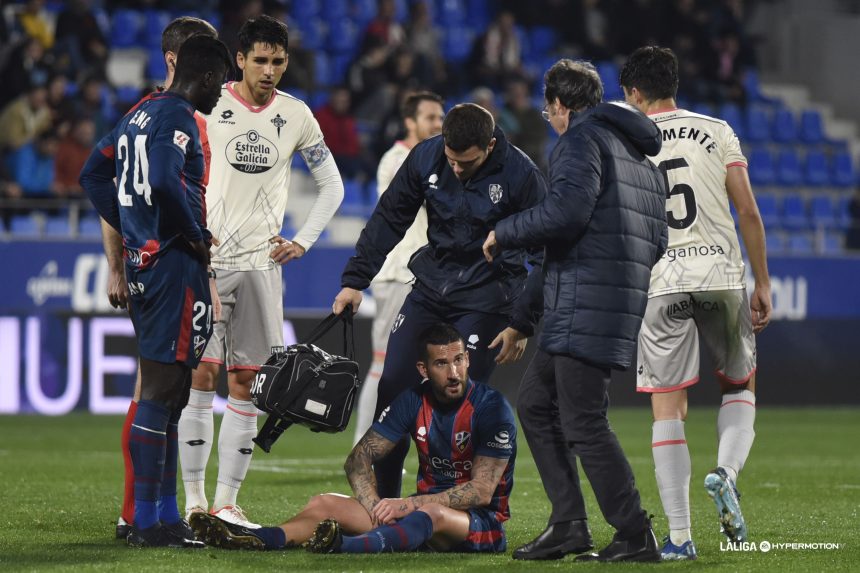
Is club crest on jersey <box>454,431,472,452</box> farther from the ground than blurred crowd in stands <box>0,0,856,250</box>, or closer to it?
closer to it

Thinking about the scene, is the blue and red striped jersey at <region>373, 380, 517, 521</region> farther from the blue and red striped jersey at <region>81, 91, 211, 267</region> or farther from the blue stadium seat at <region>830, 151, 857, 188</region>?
the blue stadium seat at <region>830, 151, 857, 188</region>

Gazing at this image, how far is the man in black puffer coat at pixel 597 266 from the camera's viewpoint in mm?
5594

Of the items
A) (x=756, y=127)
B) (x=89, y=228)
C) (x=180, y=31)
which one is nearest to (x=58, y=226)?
(x=89, y=228)

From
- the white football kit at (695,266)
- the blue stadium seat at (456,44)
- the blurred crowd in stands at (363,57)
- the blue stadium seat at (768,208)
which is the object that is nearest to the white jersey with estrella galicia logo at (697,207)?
the white football kit at (695,266)

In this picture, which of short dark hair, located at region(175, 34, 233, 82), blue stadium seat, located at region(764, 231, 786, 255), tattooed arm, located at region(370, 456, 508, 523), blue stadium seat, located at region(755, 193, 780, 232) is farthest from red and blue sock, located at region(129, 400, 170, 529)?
blue stadium seat, located at region(755, 193, 780, 232)

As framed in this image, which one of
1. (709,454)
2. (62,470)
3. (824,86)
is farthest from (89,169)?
(824,86)

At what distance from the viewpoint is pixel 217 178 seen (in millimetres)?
7035

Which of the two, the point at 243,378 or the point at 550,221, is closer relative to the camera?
the point at 550,221

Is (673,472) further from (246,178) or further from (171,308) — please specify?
(246,178)

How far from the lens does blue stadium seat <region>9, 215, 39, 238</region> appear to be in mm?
15016

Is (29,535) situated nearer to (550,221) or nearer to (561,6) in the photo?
(550,221)

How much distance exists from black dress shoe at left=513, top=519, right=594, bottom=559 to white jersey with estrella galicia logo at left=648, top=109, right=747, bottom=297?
114 cm

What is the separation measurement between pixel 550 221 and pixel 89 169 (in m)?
2.11

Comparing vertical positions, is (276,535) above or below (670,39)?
below
